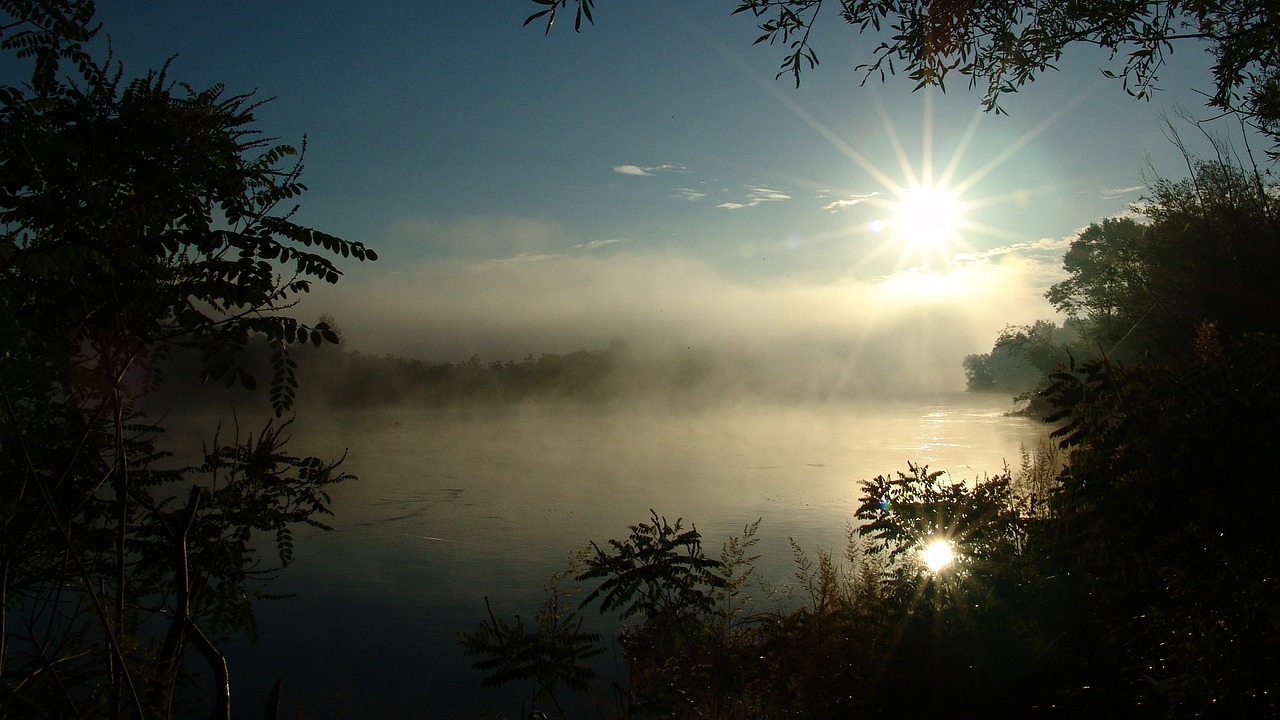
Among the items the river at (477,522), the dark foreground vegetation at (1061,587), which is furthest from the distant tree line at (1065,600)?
the river at (477,522)

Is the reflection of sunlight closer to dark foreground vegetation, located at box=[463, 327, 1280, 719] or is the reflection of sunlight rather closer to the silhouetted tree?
dark foreground vegetation, located at box=[463, 327, 1280, 719]

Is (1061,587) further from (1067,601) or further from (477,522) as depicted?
(477,522)

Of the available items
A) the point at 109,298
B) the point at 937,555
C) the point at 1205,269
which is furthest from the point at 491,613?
the point at 1205,269

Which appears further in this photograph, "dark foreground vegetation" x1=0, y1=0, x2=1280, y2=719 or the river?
the river

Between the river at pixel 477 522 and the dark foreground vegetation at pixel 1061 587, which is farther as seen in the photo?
the river at pixel 477 522

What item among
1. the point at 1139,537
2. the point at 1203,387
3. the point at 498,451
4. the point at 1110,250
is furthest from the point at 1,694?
the point at 1110,250

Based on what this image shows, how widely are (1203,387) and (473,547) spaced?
9.09m

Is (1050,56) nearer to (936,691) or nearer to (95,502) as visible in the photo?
(936,691)

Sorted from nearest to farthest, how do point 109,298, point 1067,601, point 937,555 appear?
point 109,298, point 1067,601, point 937,555

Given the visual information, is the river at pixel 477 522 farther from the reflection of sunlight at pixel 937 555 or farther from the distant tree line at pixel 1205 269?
the distant tree line at pixel 1205 269

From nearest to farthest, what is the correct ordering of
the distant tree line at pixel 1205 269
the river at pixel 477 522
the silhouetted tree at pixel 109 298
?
the silhouetted tree at pixel 109 298 → the river at pixel 477 522 → the distant tree line at pixel 1205 269

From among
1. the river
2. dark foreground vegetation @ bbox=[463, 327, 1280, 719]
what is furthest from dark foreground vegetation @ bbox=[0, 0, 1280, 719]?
the river

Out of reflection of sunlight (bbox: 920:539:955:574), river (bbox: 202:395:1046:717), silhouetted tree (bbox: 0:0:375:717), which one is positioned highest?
silhouetted tree (bbox: 0:0:375:717)

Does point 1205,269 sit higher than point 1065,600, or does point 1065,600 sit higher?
point 1205,269
